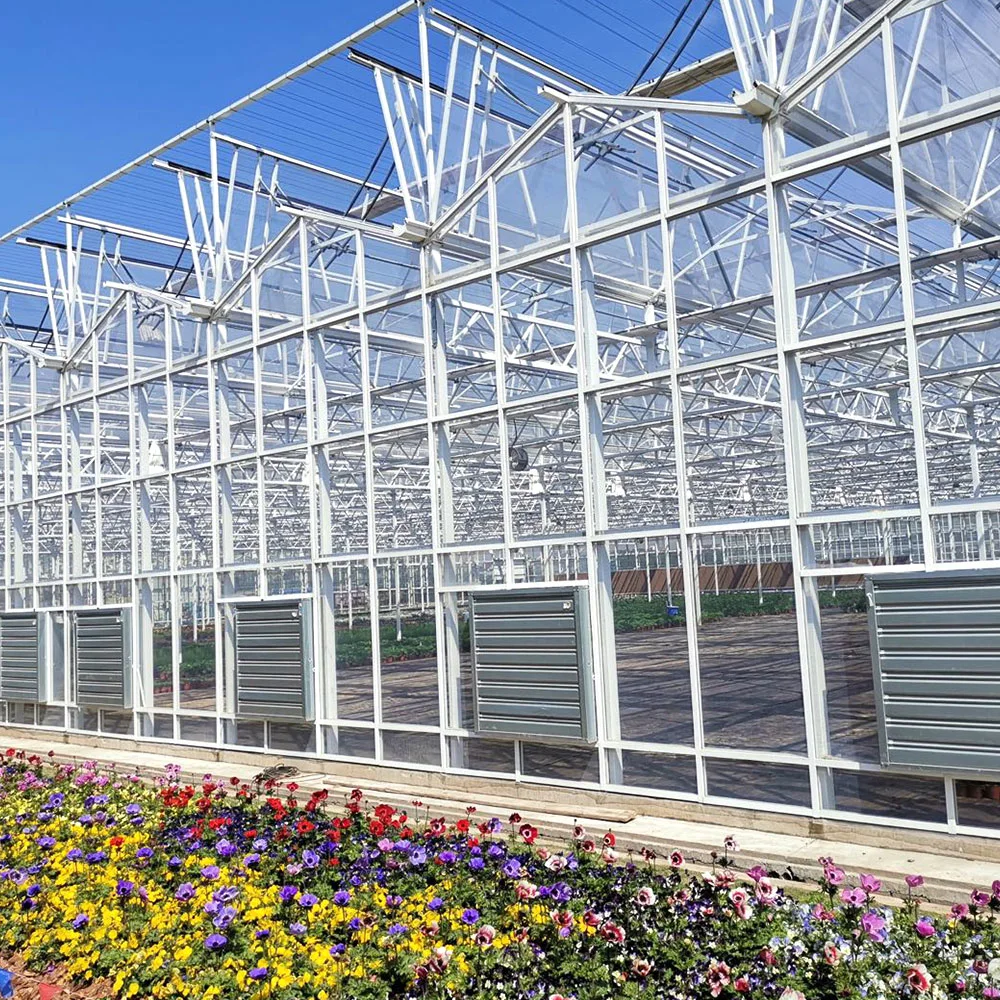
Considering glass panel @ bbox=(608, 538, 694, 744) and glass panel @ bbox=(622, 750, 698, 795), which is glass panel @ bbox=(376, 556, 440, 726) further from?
glass panel @ bbox=(622, 750, 698, 795)

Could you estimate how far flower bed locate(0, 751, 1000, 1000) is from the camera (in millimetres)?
4668

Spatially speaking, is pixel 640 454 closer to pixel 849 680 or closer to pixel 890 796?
pixel 849 680

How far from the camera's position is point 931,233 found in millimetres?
12586

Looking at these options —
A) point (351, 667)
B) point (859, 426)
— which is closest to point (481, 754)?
point (351, 667)

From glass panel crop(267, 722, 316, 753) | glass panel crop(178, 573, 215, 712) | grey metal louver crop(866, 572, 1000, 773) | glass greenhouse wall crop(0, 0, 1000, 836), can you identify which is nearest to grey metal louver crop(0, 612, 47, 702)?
glass greenhouse wall crop(0, 0, 1000, 836)

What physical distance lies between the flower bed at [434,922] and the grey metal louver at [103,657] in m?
6.74

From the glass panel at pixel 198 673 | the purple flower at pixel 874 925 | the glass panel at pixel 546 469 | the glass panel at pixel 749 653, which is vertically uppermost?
the glass panel at pixel 546 469

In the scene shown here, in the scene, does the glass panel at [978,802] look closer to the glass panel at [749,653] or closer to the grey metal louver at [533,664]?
the glass panel at [749,653]

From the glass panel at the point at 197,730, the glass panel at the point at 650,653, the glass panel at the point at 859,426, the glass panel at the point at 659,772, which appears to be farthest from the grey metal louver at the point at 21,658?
the glass panel at the point at 859,426

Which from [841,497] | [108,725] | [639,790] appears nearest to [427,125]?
[639,790]

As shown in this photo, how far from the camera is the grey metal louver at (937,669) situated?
A: 702cm

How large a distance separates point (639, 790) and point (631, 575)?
36333 mm

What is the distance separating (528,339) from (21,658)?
9872 millimetres

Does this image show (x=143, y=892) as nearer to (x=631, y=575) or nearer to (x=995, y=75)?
(x=995, y=75)
